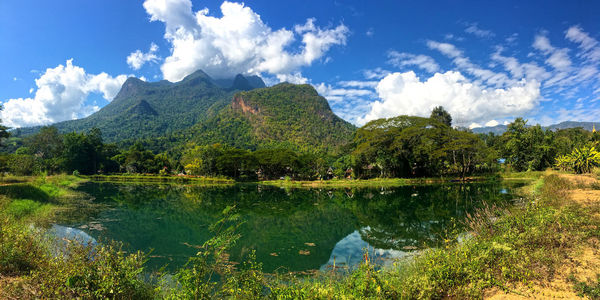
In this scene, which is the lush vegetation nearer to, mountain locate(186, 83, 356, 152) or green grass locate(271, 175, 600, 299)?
green grass locate(271, 175, 600, 299)

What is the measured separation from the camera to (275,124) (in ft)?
447

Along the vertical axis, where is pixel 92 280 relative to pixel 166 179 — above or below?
above

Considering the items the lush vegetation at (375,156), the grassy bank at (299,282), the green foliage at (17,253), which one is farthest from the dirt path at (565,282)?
the lush vegetation at (375,156)

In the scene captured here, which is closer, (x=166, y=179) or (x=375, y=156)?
(x=375, y=156)

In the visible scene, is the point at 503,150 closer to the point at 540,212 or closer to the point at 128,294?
the point at 540,212

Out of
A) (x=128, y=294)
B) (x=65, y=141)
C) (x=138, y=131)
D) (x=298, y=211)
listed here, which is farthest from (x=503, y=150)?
(x=138, y=131)

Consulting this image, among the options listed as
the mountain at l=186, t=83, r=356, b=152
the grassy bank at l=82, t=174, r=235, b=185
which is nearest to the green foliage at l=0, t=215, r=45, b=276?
the grassy bank at l=82, t=174, r=235, b=185

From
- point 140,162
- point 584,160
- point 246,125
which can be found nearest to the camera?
point 584,160

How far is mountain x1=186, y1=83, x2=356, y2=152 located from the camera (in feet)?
389

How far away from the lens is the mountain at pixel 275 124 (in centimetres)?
11869

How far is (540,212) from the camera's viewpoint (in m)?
7.92

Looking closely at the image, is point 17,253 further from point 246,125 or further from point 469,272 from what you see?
point 246,125

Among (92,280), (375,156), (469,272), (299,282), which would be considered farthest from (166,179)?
(469,272)

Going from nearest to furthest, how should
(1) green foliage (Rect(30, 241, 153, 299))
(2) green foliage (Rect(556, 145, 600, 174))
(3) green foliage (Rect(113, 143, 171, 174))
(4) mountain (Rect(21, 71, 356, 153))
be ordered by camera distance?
(1) green foliage (Rect(30, 241, 153, 299)) < (2) green foliage (Rect(556, 145, 600, 174)) < (3) green foliage (Rect(113, 143, 171, 174)) < (4) mountain (Rect(21, 71, 356, 153))
